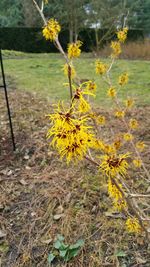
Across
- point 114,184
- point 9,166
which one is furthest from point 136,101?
point 114,184

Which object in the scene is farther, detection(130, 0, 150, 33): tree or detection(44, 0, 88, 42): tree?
detection(130, 0, 150, 33): tree

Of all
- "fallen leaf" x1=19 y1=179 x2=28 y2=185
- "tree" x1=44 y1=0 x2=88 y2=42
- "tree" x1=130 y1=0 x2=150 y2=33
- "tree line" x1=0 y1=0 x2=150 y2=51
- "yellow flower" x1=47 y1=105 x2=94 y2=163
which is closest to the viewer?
"yellow flower" x1=47 y1=105 x2=94 y2=163

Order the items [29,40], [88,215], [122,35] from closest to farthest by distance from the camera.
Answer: [122,35] → [88,215] → [29,40]

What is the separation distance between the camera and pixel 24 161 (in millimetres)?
3234

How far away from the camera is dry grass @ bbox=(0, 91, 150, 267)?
2.13 meters

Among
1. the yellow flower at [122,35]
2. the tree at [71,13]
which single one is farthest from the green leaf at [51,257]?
the tree at [71,13]

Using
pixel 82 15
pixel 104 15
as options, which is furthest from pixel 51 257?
pixel 82 15

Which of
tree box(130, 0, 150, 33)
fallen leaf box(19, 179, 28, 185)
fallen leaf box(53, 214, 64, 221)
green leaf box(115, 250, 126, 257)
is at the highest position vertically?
tree box(130, 0, 150, 33)

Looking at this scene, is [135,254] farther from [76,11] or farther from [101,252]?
[76,11]

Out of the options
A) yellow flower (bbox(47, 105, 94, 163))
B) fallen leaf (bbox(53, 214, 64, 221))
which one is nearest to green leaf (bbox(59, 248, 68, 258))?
fallen leaf (bbox(53, 214, 64, 221))

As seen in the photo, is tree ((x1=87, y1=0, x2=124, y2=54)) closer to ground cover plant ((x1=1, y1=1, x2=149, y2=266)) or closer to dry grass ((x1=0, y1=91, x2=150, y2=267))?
dry grass ((x1=0, y1=91, x2=150, y2=267))

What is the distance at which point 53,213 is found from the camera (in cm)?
246

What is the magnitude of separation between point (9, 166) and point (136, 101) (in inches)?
110

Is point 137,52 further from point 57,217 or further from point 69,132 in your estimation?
point 69,132
